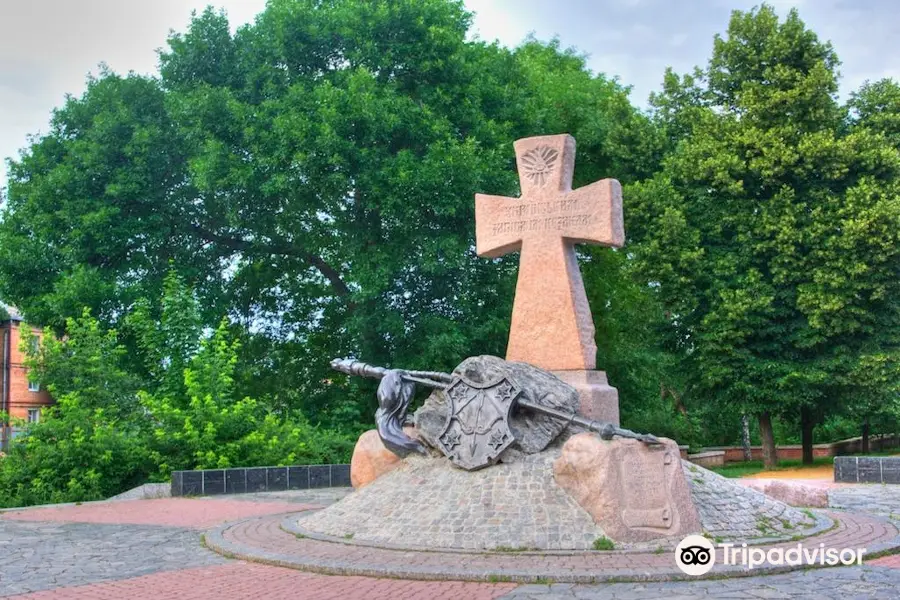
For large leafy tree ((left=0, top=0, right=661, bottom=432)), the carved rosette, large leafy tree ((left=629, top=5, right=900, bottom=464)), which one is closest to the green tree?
large leafy tree ((left=629, top=5, right=900, bottom=464))

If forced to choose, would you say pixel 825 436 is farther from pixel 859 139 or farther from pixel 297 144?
pixel 297 144

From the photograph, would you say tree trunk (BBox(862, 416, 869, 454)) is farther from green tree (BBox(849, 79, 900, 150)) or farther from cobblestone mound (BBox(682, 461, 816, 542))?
cobblestone mound (BBox(682, 461, 816, 542))

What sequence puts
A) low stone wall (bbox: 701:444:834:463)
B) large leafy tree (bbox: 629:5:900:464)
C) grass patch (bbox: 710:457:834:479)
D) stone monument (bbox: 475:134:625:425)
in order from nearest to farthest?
stone monument (bbox: 475:134:625:425)
large leafy tree (bbox: 629:5:900:464)
grass patch (bbox: 710:457:834:479)
low stone wall (bbox: 701:444:834:463)

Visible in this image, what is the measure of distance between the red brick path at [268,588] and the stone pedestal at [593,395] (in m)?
3.99

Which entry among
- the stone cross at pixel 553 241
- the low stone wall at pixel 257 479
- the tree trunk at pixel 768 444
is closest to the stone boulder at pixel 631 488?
the stone cross at pixel 553 241

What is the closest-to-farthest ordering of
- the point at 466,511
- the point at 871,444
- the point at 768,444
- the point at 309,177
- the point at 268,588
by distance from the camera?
the point at 268,588 < the point at 466,511 < the point at 309,177 < the point at 768,444 < the point at 871,444

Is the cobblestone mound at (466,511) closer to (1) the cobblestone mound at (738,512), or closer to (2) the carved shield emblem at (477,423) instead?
(2) the carved shield emblem at (477,423)

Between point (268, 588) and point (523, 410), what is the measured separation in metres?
4.16

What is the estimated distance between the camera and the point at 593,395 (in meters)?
11.3

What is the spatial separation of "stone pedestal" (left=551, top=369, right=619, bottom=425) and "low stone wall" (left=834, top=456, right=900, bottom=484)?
897 centimetres

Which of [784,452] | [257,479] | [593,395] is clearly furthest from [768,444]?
[593,395]

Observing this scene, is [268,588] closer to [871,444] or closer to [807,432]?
[807,432]

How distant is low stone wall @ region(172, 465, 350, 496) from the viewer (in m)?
16.0

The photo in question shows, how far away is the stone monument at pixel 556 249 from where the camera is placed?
11.9 metres
